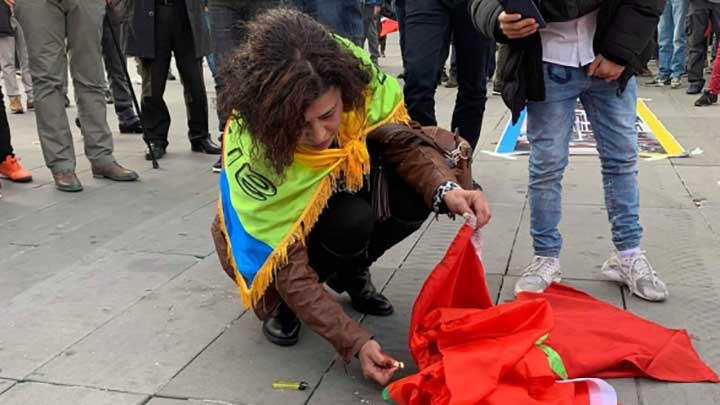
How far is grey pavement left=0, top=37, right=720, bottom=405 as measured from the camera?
2.28m

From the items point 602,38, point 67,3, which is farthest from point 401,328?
point 67,3

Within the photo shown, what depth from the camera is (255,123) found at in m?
2.13

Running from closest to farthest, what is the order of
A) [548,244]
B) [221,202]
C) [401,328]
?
[221,202]
[401,328]
[548,244]

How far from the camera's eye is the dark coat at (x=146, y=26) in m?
5.12

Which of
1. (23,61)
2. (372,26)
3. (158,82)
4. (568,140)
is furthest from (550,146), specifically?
(372,26)

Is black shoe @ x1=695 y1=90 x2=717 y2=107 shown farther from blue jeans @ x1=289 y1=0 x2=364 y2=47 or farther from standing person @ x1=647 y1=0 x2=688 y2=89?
blue jeans @ x1=289 y1=0 x2=364 y2=47

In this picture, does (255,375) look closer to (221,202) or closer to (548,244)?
(221,202)

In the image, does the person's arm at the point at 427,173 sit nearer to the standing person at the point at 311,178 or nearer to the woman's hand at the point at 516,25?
the standing person at the point at 311,178

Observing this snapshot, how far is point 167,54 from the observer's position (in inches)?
210

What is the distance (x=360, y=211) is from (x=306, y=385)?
1.78ft

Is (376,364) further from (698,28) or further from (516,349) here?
(698,28)

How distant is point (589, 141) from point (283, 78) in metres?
3.78

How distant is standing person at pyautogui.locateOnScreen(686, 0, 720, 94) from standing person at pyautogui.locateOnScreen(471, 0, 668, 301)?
539 centimetres

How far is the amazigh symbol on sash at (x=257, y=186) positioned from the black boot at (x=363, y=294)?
546 millimetres
